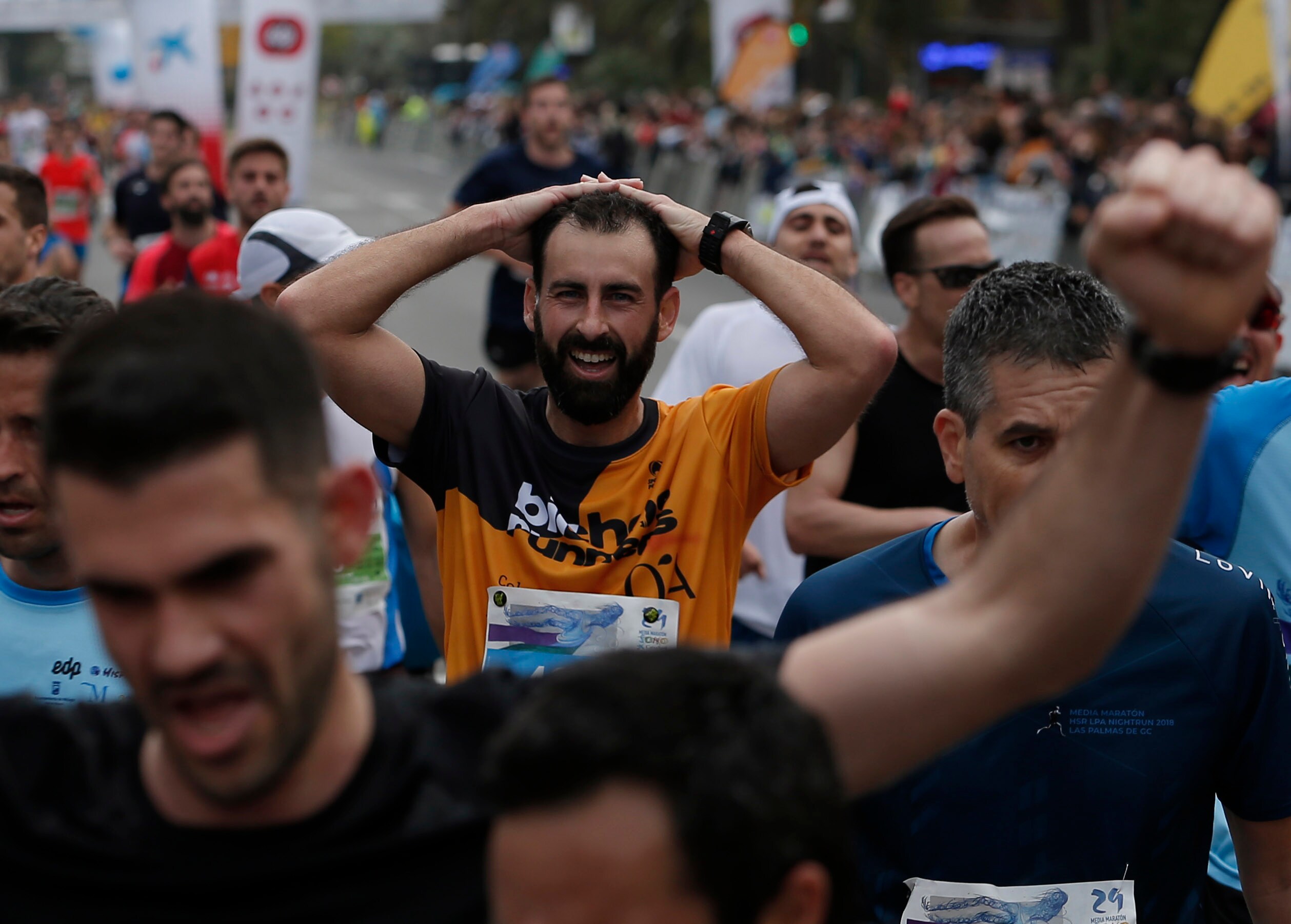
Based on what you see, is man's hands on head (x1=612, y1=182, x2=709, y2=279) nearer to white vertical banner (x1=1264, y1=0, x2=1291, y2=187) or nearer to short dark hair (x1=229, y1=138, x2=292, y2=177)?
short dark hair (x1=229, y1=138, x2=292, y2=177)

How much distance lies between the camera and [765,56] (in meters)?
24.8

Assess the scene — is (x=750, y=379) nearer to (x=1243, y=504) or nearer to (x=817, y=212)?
(x=817, y=212)

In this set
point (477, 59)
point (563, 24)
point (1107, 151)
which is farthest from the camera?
point (477, 59)

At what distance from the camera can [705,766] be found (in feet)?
4.70

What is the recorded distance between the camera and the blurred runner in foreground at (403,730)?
144cm

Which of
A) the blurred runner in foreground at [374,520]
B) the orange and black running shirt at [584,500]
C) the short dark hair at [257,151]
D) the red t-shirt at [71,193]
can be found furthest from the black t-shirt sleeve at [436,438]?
the red t-shirt at [71,193]

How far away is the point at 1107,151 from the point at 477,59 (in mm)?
57193

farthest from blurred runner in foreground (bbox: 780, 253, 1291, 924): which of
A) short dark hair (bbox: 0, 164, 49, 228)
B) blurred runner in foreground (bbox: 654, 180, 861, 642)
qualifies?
short dark hair (bbox: 0, 164, 49, 228)

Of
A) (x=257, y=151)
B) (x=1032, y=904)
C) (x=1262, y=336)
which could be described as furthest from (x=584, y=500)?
(x=257, y=151)

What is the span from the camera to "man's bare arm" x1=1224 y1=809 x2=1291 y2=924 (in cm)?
262

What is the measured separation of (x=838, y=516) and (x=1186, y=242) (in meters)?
3.10

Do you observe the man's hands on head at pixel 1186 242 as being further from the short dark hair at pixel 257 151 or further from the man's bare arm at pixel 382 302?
the short dark hair at pixel 257 151

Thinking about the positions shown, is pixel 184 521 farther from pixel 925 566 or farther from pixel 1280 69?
pixel 1280 69

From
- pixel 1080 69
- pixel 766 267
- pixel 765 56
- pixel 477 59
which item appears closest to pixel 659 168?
pixel 765 56
